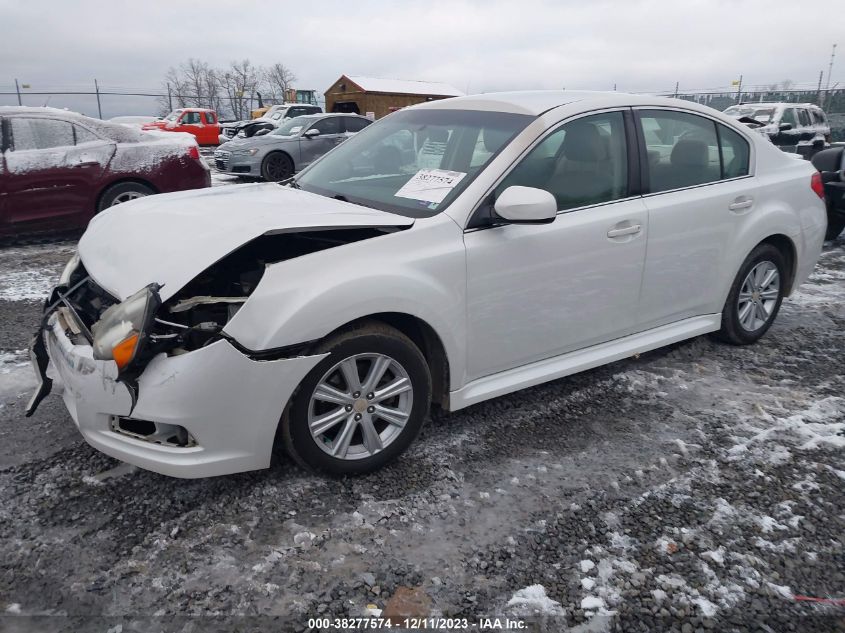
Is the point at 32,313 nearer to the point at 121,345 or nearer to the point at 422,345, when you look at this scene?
the point at 121,345

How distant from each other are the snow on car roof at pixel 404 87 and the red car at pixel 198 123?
10.2 m

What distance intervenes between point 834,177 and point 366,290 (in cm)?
713

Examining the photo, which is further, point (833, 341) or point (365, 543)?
point (833, 341)

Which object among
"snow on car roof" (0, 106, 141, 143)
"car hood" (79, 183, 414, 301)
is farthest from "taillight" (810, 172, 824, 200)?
"snow on car roof" (0, 106, 141, 143)

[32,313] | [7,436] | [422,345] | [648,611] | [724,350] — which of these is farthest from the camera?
[32,313]

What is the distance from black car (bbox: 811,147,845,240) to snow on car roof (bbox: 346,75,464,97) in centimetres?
2943

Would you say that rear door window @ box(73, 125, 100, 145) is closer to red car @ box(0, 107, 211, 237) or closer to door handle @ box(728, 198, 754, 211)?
red car @ box(0, 107, 211, 237)

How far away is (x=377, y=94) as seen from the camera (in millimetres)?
35312

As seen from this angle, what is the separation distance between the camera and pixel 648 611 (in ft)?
7.48

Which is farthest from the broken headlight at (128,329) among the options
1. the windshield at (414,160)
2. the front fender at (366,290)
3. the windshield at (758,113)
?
the windshield at (758,113)

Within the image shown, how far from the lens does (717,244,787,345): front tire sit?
444 centimetres

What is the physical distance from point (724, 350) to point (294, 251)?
3.17 metres

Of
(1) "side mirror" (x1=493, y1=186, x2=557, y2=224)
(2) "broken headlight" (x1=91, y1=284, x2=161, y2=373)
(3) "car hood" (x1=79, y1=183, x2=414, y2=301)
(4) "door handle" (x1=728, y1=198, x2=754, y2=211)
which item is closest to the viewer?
(2) "broken headlight" (x1=91, y1=284, x2=161, y2=373)

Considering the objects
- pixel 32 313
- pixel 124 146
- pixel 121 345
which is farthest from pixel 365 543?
pixel 124 146
